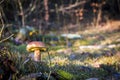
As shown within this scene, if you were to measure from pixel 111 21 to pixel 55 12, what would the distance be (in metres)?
2.85

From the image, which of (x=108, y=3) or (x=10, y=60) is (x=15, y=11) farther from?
(x=10, y=60)

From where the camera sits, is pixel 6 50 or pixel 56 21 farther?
pixel 56 21

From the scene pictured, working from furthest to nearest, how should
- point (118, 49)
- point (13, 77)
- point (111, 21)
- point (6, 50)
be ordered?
1. point (111, 21)
2. point (118, 49)
3. point (6, 50)
4. point (13, 77)

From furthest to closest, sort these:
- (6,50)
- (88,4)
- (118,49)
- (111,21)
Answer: (88,4) < (111,21) < (118,49) < (6,50)

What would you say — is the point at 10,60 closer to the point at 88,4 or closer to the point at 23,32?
the point at 23,32

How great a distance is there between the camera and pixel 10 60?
15.2 feet

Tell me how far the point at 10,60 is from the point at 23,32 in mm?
6853

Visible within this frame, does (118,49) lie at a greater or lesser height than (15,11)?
lesser

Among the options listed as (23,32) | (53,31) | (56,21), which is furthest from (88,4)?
(23,32)

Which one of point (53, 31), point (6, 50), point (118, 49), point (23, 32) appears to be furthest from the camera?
point (53, 31)

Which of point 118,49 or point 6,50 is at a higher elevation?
point 6,50

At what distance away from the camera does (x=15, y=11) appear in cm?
1492

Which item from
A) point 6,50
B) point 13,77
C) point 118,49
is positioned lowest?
point 118,49

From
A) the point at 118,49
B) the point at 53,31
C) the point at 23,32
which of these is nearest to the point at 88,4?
the point at 53,31
